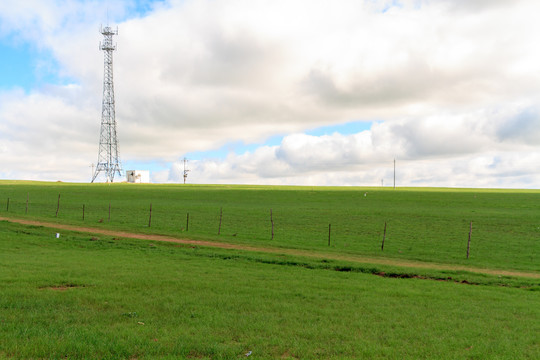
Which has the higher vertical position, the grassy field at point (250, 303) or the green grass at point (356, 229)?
the green grass at point (356, 229)

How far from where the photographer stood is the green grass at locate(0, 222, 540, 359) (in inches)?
353

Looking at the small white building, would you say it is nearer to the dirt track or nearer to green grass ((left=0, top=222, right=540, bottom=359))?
the dirt track

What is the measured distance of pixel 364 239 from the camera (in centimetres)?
3612

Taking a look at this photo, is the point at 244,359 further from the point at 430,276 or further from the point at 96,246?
the point at 96,246

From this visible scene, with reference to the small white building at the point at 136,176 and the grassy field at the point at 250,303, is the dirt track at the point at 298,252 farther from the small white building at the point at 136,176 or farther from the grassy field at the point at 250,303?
the small white building at the point at 136,176

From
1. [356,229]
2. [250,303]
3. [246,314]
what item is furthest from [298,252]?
[246,314]

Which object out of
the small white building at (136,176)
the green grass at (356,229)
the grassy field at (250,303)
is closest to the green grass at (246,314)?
the grassy field at (250,303)

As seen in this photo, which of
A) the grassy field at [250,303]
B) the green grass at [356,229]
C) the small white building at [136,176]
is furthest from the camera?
the small white building at [136,176]

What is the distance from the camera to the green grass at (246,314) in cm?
898

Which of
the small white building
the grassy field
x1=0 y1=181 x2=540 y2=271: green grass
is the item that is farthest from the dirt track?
the small white building

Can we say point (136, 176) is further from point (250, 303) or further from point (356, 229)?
point (250, 303)

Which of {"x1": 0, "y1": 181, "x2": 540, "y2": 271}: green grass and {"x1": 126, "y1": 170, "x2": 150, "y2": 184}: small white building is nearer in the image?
{"x1": 0, "y1": 181, "x2": 540, "y2": 271}: green grass

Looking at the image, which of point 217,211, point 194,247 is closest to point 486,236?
point 194,247

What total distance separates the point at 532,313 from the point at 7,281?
1793cm
